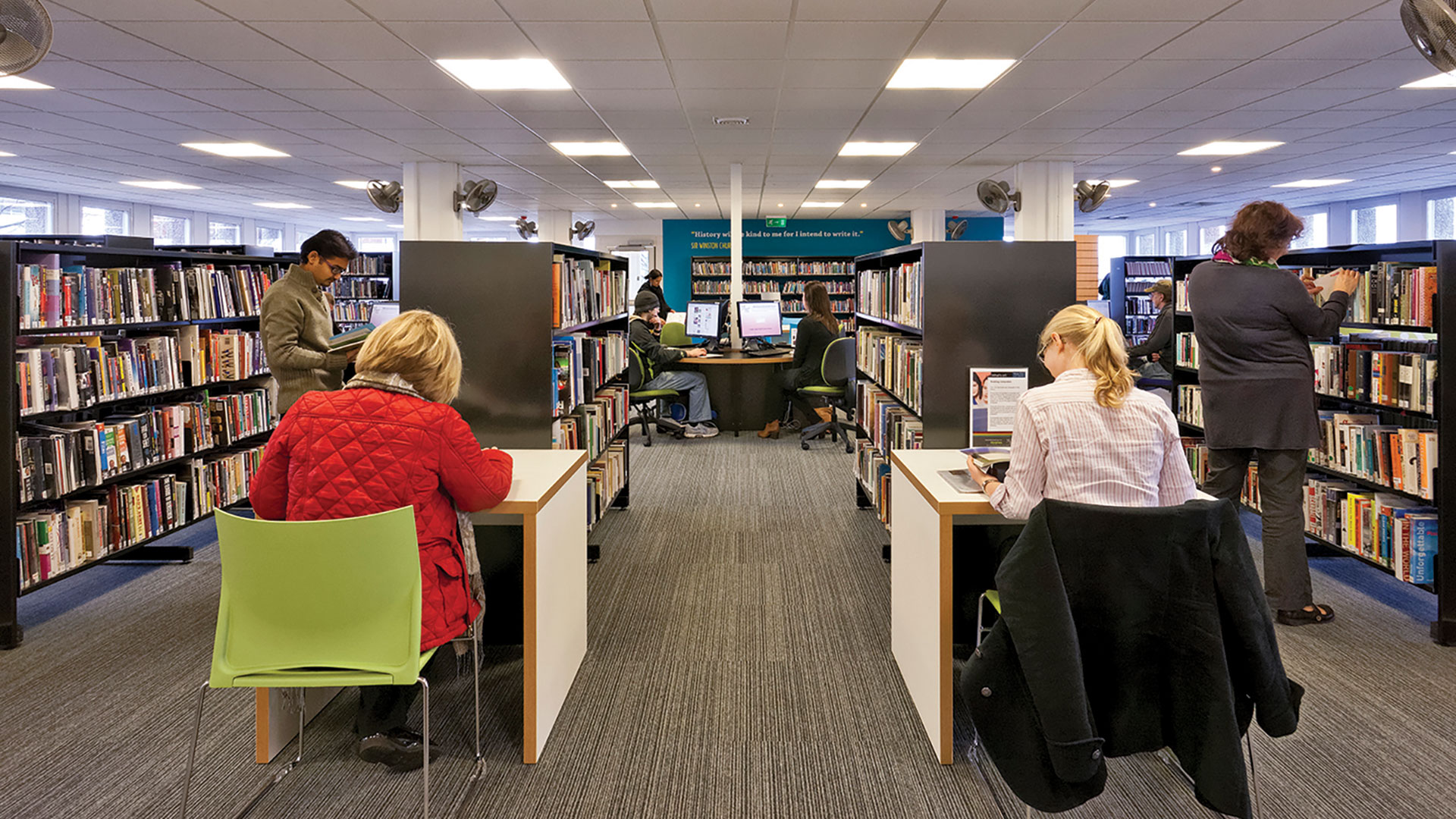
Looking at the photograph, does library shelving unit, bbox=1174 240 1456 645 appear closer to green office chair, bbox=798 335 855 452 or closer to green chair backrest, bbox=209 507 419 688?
green office chair, bbox=798 335 855 452

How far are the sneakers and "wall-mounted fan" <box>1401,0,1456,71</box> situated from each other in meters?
3.87

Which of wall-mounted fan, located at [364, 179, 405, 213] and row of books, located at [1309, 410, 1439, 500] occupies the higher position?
wall-mounted fan, located at [364, 179, 405, 213]

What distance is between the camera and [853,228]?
15.3 meters

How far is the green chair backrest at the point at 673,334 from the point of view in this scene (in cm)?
935

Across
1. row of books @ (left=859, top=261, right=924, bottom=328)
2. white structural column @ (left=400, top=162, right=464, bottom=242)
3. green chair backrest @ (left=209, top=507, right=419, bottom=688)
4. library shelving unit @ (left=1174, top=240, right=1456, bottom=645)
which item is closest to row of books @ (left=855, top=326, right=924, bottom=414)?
row of books @ (left=859, top=261, right=924, bottom=328)

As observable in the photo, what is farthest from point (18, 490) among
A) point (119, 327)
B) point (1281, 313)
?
point (1281, 313)

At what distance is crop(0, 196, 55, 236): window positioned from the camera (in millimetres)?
10719

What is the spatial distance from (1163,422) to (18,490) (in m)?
3.98

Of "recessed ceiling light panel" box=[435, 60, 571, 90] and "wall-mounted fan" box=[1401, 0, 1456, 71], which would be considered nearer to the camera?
"wall-mounted fan" box=[1401, 0, 1456, 71]

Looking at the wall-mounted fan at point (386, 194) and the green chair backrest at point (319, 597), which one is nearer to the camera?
the green chair backrest at point (319, 597)

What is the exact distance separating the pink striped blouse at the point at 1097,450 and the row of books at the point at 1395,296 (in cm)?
212

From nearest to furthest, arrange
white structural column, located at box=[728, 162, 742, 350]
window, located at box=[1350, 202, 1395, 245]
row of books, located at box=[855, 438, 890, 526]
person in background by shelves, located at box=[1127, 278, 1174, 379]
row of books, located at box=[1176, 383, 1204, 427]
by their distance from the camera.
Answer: row of books, located at box=[855, 438, 890, 526], row of books, located at box=[1176, 383, 1204, 427], person in background by shelves, located at box=[1127, 278, 1174, 379], white structural column, located at box=[728, 162, 742, 350], window, located at box=[1350, 202, 1395, 245]

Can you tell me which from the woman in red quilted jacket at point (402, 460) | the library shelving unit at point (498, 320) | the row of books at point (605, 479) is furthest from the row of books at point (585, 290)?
the woman in red quilted jacket at point (402, 460)

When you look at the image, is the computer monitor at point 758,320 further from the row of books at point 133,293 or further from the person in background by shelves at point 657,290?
the row of books at point 133,293
